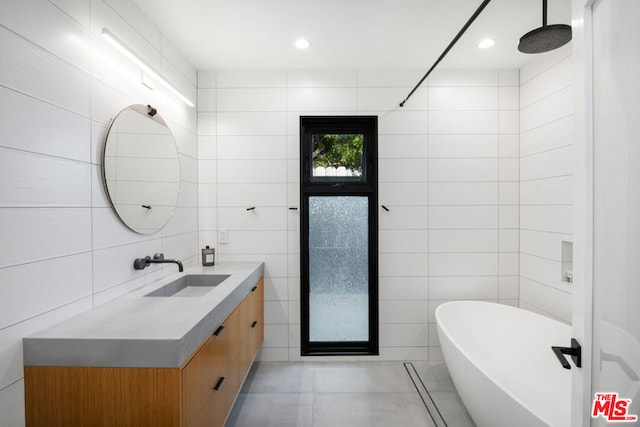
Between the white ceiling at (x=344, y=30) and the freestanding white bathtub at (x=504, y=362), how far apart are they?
7.02 feet

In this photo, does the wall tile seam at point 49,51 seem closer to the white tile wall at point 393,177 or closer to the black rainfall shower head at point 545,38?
the white tile wall at point 393,177

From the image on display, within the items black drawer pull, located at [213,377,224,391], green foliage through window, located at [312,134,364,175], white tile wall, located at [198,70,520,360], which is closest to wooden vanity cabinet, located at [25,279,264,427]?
black drawer pull, located at [213,377,224,391]

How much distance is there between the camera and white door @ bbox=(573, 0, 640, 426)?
2.60ft

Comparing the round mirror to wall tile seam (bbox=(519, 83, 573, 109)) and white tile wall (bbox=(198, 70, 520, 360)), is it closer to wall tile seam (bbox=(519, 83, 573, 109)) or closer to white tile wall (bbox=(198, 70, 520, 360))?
white tile wall (bbox=(198, 70, 520, 360))

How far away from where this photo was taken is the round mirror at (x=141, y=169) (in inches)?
65.0

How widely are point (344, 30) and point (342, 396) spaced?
2715 millimetres

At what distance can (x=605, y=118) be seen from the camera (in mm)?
894

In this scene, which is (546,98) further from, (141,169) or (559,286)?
(141,169)

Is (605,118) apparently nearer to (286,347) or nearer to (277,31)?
(277,31)

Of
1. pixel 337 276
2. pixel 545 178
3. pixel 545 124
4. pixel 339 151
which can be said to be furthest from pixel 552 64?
pixel 337 276

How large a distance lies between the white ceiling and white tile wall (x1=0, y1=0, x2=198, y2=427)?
1.52 feet

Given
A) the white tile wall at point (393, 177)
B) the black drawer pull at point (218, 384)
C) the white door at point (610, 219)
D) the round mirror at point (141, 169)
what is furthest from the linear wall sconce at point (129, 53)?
the white door at point (610, 219)

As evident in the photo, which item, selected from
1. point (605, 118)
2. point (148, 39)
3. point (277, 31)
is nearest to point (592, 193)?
point (605, 118)

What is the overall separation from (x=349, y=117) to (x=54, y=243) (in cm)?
232
